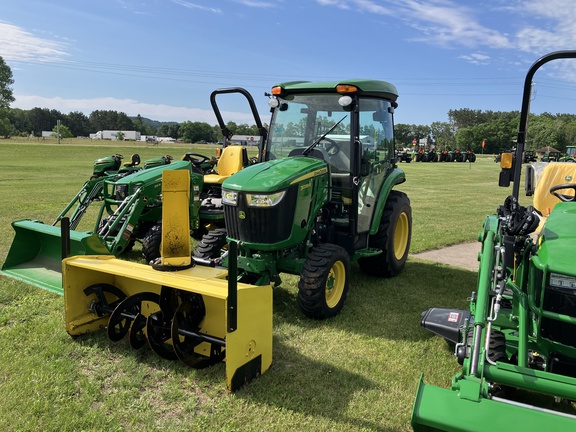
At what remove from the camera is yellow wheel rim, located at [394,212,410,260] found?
6352 mm

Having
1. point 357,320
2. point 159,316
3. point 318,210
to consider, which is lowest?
point 357,320

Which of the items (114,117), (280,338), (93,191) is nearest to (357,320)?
(280,338)

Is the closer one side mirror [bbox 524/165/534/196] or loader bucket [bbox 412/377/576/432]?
loader bucket [bbox 412/377/576/432]

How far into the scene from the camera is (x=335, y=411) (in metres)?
2.93

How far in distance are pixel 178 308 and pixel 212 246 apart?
1.73 m

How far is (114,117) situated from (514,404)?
5030 inches

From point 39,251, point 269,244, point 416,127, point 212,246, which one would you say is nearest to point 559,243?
point 269,244

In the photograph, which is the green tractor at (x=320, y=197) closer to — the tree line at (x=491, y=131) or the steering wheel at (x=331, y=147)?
the steering wheel at (x=331, y=147)

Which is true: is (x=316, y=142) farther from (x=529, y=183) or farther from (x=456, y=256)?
(x=456, y=256)

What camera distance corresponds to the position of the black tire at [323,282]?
4.21m

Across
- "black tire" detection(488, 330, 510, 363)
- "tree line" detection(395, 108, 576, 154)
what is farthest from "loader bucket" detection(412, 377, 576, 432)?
"tree line" detection(395, 108, 576, 154)

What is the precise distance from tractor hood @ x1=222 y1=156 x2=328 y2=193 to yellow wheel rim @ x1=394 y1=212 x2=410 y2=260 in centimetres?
202

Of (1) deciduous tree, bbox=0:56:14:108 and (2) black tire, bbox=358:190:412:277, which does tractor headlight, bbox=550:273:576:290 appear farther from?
(1) deciduous tree, bbox=0:56:14:108

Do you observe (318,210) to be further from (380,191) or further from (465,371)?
(465,371)
